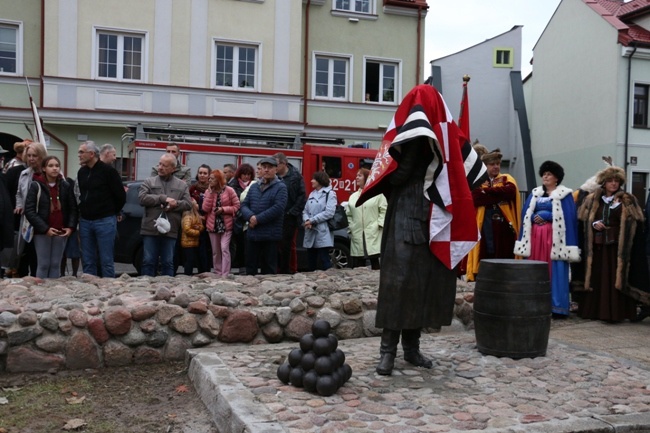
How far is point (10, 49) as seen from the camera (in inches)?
728

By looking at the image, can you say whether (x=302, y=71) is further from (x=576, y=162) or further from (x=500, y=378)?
(x=500, y=378)

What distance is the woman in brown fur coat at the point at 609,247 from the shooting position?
7.97 meters

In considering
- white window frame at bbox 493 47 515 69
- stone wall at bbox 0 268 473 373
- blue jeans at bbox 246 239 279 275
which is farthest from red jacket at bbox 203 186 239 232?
white window frame at bbox 493 47 515 69

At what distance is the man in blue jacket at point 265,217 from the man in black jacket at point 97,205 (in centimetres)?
172

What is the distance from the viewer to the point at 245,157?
1480cm

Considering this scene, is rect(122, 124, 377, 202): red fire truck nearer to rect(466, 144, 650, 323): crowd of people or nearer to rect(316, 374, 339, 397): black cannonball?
rect(466, 144, 650, 323): crowd of people

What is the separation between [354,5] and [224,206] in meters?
14.5

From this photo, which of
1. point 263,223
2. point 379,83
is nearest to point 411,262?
point 263,223

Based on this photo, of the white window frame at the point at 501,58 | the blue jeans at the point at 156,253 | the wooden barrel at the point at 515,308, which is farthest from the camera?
the white window frame at the point at 501,58

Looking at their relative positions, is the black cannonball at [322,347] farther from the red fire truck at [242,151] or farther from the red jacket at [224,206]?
the red fire truck at [242,151]

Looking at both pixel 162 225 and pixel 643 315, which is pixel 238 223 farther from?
pixel 643 315

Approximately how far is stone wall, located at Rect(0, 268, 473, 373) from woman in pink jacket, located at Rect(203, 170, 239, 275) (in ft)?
7.44

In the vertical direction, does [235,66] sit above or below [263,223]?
above

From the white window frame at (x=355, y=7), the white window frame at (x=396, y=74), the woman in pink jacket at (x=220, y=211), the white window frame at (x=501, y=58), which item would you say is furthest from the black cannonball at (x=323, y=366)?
the white window frame at (x=501, y=58)
